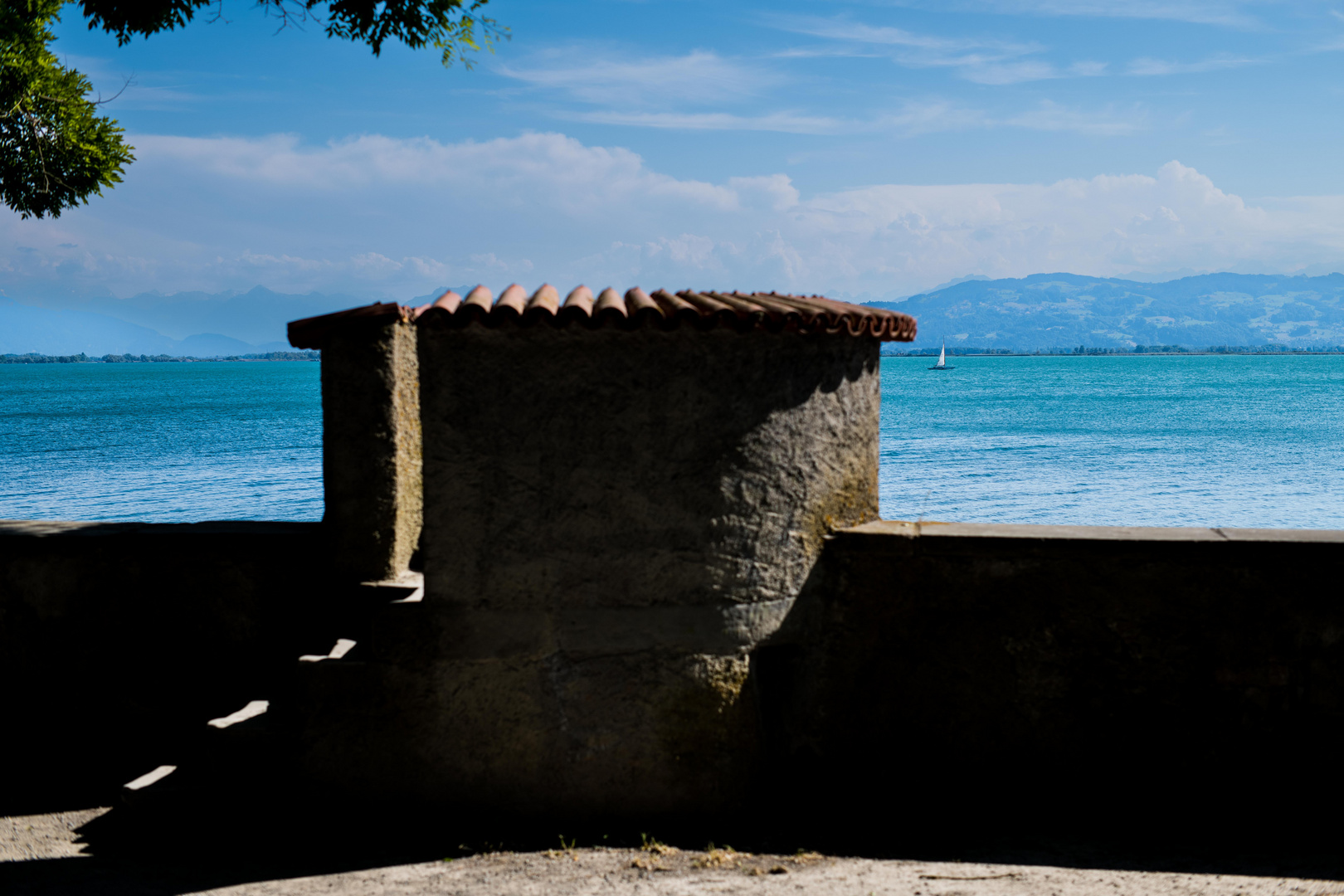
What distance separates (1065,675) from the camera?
184 inches

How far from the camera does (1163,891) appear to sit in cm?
409

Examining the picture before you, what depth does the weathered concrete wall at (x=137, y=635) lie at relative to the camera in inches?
215

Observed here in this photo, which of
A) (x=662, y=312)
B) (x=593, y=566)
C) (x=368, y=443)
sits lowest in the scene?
(x=593, y=566)

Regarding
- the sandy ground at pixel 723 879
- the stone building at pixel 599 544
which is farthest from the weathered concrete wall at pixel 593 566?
the sandy ground at pixel 723 879

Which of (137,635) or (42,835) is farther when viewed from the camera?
(137,635)

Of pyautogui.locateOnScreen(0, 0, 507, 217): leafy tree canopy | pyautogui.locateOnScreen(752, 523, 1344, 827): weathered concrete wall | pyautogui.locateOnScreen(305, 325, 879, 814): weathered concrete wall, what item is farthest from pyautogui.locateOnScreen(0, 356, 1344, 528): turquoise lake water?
pyautogui.locateOnScreen(752, 523, 1344, 827): weathered concrete wall

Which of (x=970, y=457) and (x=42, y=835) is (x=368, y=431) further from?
(x=970, y=457)

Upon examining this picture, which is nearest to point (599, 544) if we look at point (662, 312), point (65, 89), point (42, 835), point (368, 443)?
point (662, 312)

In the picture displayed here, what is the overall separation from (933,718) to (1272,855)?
1.48m

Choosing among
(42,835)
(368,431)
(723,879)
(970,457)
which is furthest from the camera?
(970,457)

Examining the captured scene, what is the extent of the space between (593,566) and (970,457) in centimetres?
4353

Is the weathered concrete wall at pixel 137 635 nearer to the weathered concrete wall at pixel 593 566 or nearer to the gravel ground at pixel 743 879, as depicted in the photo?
the weathered concrete wall at pixel 593 566

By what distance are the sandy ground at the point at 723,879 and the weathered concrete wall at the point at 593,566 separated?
0.98 ft

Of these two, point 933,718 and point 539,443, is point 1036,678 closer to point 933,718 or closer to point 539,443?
point 933,718
